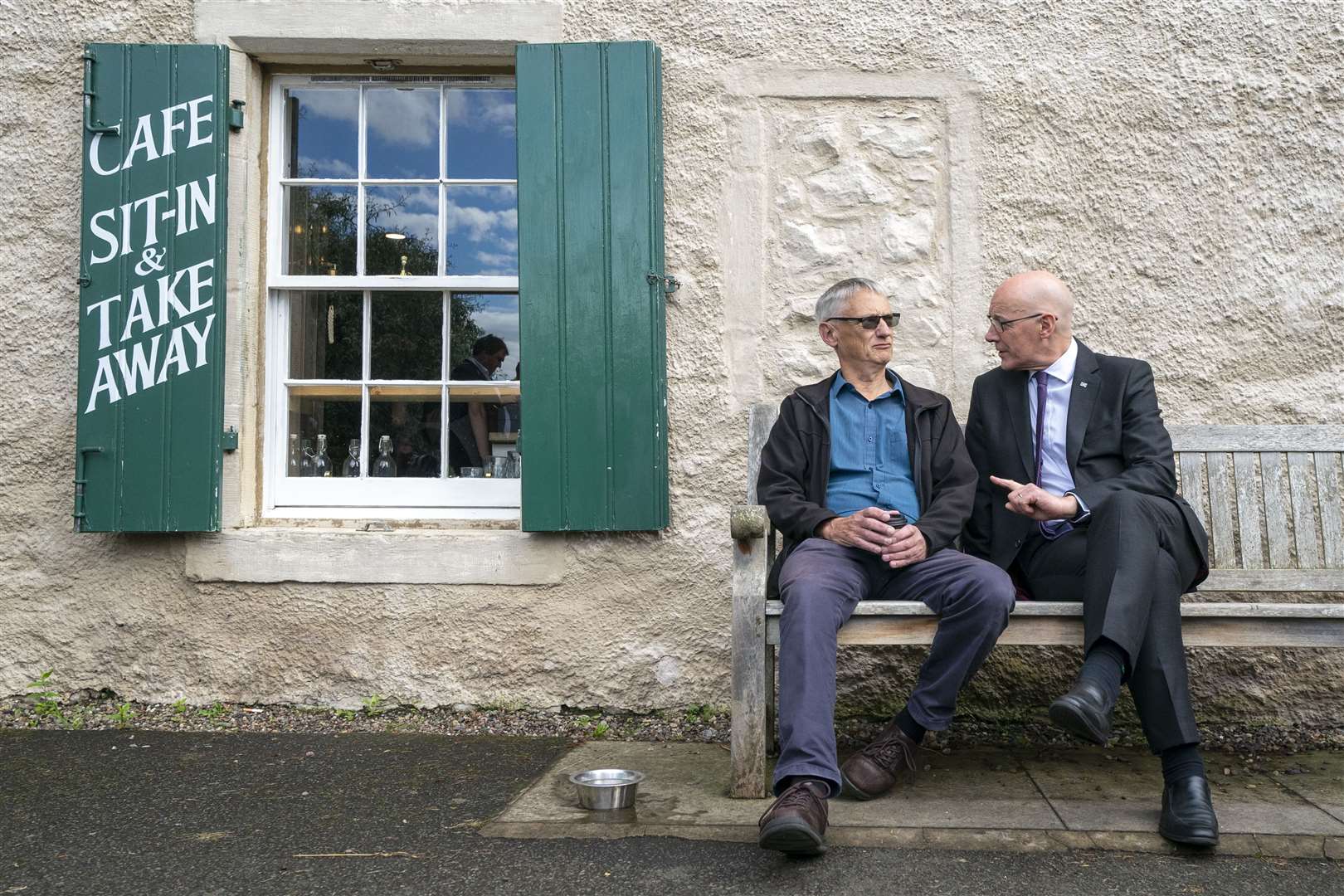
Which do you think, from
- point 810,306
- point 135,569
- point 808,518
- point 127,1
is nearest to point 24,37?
point 127,1

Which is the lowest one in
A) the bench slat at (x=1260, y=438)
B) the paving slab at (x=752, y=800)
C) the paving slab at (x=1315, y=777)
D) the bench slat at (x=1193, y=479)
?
the paving slab at (x=1315, y=777)

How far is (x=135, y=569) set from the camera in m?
3.89

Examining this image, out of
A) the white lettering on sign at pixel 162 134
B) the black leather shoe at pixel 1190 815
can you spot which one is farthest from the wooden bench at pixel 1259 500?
the white lettering on sign at pixel 162 134

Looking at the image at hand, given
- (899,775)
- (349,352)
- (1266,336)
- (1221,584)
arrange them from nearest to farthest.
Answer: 1. (899,775)
2. (1221,584)
3. (1266,336)
4. (349,352)

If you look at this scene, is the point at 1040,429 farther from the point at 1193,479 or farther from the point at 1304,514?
the point at 1304,514

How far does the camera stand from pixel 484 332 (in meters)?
4.11

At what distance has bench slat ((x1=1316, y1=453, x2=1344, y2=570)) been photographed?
3.35m

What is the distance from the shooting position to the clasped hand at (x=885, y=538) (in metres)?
2.86

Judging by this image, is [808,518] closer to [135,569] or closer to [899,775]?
[899,775]

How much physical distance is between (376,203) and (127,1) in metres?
1.09

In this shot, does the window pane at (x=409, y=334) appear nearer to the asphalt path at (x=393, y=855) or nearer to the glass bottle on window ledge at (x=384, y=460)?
the glass bottle on window ledge at (x=384, y=460)

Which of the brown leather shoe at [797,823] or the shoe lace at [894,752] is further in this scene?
the shoe lace at [894,752]

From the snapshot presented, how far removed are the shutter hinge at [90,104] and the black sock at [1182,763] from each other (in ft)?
12.6

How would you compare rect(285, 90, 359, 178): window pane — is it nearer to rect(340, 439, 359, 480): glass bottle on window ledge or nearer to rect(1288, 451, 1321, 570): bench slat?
rect(340, 439, 359, 480): glass bottle on window ledge
